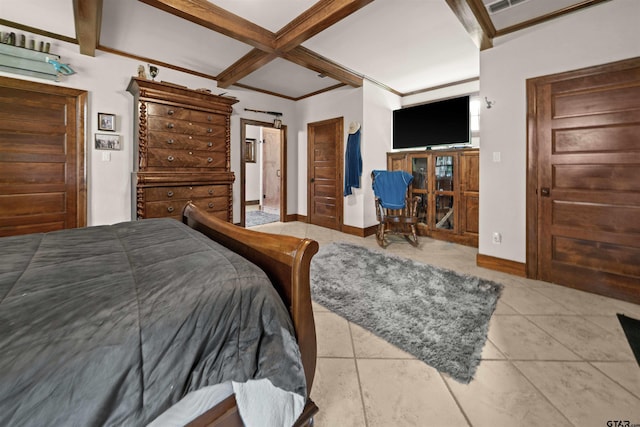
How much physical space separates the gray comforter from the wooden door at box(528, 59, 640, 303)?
2.86 m

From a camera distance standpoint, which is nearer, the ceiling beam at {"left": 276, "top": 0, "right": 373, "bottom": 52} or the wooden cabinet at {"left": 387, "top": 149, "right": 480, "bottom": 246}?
the ceiling beam at {"left": 276, "top": 0, "right": 373, "bottom": 52}

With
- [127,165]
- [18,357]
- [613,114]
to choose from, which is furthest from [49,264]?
[613,114]

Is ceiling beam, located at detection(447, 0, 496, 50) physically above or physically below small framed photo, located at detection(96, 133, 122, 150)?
above

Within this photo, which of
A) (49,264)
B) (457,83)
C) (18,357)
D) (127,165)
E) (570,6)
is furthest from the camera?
(457,83)

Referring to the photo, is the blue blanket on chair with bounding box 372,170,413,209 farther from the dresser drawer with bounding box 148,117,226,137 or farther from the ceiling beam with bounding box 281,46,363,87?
the dresser drawer with bounding box 148,117,226,137

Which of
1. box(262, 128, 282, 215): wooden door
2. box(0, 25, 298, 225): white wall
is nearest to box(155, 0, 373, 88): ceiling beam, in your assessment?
box(0, 25, 298, 225): white wall

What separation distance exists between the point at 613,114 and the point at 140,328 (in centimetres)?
348

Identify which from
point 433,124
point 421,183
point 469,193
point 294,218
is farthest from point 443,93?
point 294,218

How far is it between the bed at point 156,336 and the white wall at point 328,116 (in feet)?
11.6

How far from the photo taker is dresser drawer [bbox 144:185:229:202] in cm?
318

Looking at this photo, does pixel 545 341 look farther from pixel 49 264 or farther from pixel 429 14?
pixel 429 14

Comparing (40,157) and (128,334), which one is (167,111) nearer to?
(40,157)

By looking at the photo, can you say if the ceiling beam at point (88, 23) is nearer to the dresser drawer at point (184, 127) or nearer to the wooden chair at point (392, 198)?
the dresser drawer at point (184, 127)

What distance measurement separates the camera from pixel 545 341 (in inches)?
65.2
